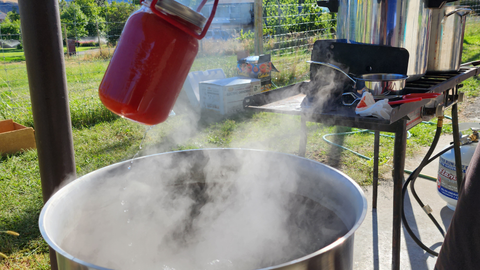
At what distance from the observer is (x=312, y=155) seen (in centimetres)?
382

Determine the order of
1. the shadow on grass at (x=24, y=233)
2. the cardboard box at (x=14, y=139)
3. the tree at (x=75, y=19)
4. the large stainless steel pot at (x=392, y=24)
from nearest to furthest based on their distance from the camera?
1. the large stainless steel pot at (x=392, y=24)
2. the shadow on grass at (x=24, y=233)
3. the cardboard box at (x=14, y=139)
4. the tree at (x=75, y=19)

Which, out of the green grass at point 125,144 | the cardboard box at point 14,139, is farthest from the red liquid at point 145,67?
the cardboard box at point 14,139

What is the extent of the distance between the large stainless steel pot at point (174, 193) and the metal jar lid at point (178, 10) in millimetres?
582

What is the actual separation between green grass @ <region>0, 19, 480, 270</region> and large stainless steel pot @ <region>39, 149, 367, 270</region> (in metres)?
1.31

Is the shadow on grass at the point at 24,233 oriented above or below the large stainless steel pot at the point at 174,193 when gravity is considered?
below

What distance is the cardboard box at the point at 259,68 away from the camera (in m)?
5.61

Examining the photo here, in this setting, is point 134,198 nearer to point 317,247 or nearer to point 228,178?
point 228,178

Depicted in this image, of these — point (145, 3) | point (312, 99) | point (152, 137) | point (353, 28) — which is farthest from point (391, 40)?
point (152, 137)

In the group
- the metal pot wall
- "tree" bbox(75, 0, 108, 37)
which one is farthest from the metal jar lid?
"tree" bbox(75, 0, 108, 37)

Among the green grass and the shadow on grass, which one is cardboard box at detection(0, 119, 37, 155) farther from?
the shadow on grass

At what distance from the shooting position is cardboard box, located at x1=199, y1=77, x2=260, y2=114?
16.6ft

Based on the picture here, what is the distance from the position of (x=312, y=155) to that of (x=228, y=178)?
2.54 meters

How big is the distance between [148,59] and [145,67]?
2cm

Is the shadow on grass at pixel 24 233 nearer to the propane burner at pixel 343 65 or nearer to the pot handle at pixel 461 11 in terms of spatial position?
the propane burner at pixel 343 65
